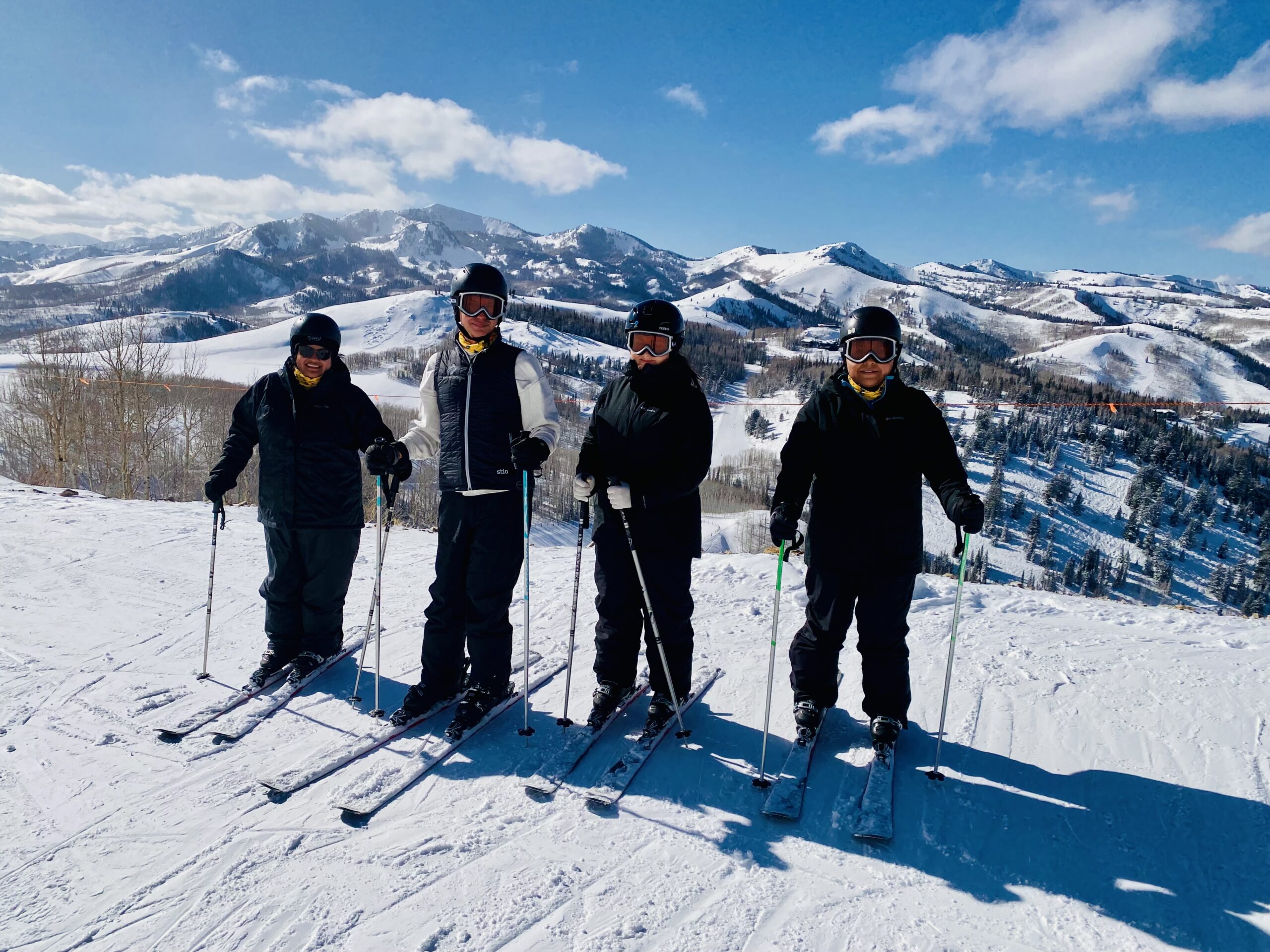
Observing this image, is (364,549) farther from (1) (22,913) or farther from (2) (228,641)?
(1) (22,913)

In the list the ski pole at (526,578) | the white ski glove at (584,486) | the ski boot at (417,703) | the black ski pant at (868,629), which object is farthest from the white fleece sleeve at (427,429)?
the black ski pant at (868,629)

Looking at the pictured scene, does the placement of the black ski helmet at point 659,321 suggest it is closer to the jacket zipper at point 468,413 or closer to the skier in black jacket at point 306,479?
the jacket zipper at point 468,413

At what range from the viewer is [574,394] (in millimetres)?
105750

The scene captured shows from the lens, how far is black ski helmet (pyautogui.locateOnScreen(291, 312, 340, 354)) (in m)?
4.58

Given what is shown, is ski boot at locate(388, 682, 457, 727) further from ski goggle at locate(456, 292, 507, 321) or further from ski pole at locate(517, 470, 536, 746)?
ski goggle at locate(456, 292, 507, 321)

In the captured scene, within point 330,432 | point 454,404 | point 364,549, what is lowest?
point 364,549

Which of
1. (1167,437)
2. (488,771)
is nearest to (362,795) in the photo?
(488,771)

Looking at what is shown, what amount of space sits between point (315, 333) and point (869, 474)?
3.79 m

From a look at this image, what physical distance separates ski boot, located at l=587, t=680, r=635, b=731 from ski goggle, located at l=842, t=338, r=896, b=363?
97.4 inches

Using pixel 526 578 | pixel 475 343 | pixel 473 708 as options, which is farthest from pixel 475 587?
pixel 475 343

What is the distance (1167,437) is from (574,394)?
351 ft

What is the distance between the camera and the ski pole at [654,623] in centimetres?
387

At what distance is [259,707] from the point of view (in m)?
4.26

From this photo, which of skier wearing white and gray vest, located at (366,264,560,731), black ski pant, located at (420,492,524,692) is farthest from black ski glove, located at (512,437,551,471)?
black ski pant, located at (420,492,524,692)
